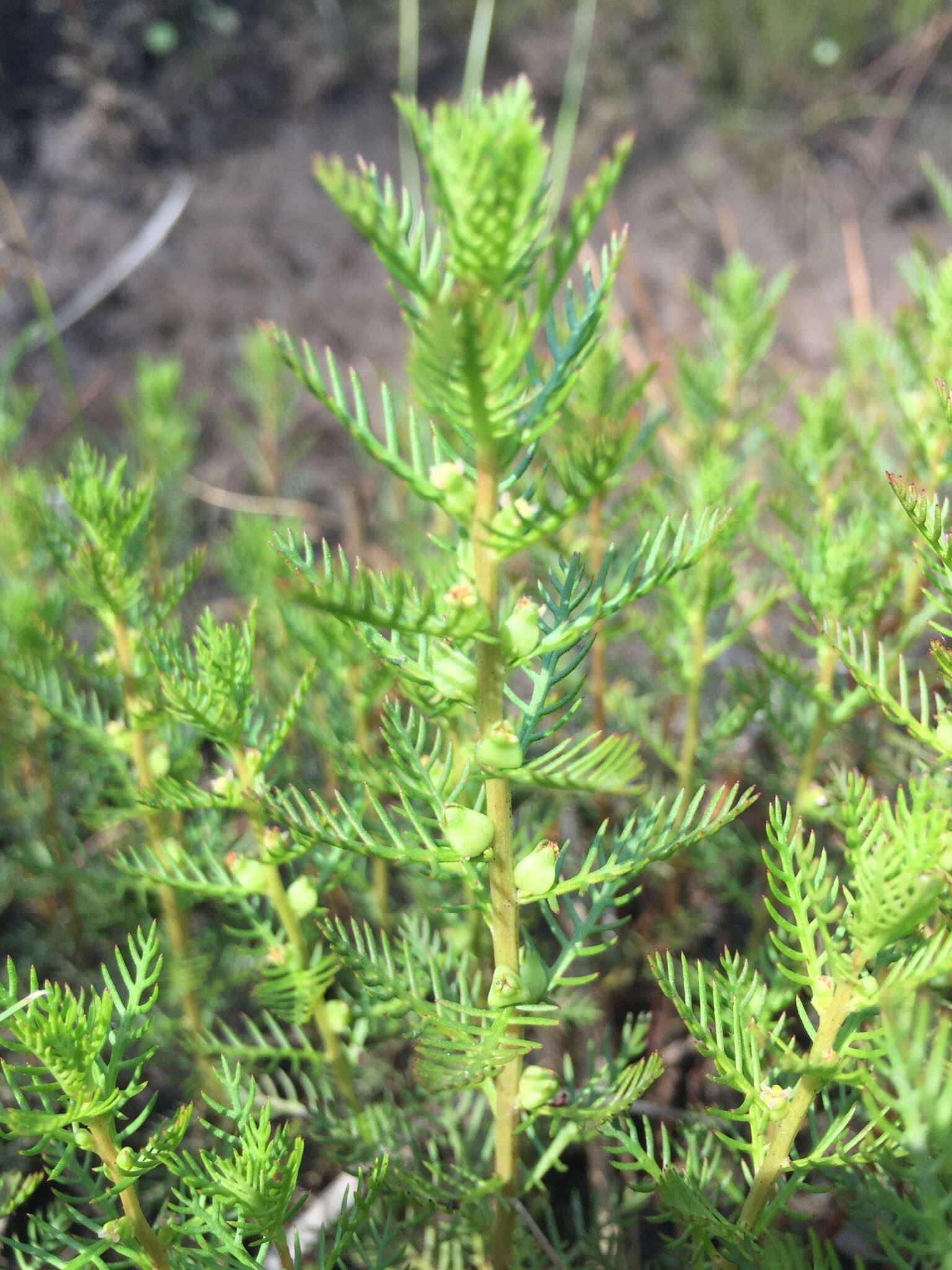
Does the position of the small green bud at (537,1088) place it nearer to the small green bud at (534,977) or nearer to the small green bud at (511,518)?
the small green bud at (534,977)

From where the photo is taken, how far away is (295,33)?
142 inches

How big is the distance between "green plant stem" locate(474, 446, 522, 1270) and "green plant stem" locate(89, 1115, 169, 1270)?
0.28 meters

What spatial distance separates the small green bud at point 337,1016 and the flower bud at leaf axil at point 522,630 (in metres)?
0.51

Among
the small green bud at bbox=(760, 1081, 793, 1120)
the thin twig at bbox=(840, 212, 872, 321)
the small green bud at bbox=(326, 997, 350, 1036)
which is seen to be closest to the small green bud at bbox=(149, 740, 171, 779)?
the small green bud at bbox=(326, 997, 350, 1036)

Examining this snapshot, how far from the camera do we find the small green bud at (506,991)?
71cm

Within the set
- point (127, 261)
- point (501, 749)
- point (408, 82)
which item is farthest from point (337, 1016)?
point (408, 82)

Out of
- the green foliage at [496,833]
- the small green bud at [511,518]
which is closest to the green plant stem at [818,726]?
the green foliage at [496,833]

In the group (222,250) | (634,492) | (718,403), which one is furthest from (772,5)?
(634,492)

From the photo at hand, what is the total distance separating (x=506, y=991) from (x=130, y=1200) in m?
0.33

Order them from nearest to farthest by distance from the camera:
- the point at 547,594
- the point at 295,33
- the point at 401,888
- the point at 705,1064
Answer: the point at 547,594, the point at 705,1064, the point at 401,888, the point at 295,33

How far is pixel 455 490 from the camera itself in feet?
2.07

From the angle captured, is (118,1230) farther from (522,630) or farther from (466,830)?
(522,630)

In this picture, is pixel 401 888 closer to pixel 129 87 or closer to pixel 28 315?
pixel 28 315

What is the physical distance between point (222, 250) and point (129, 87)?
30.5 inches
